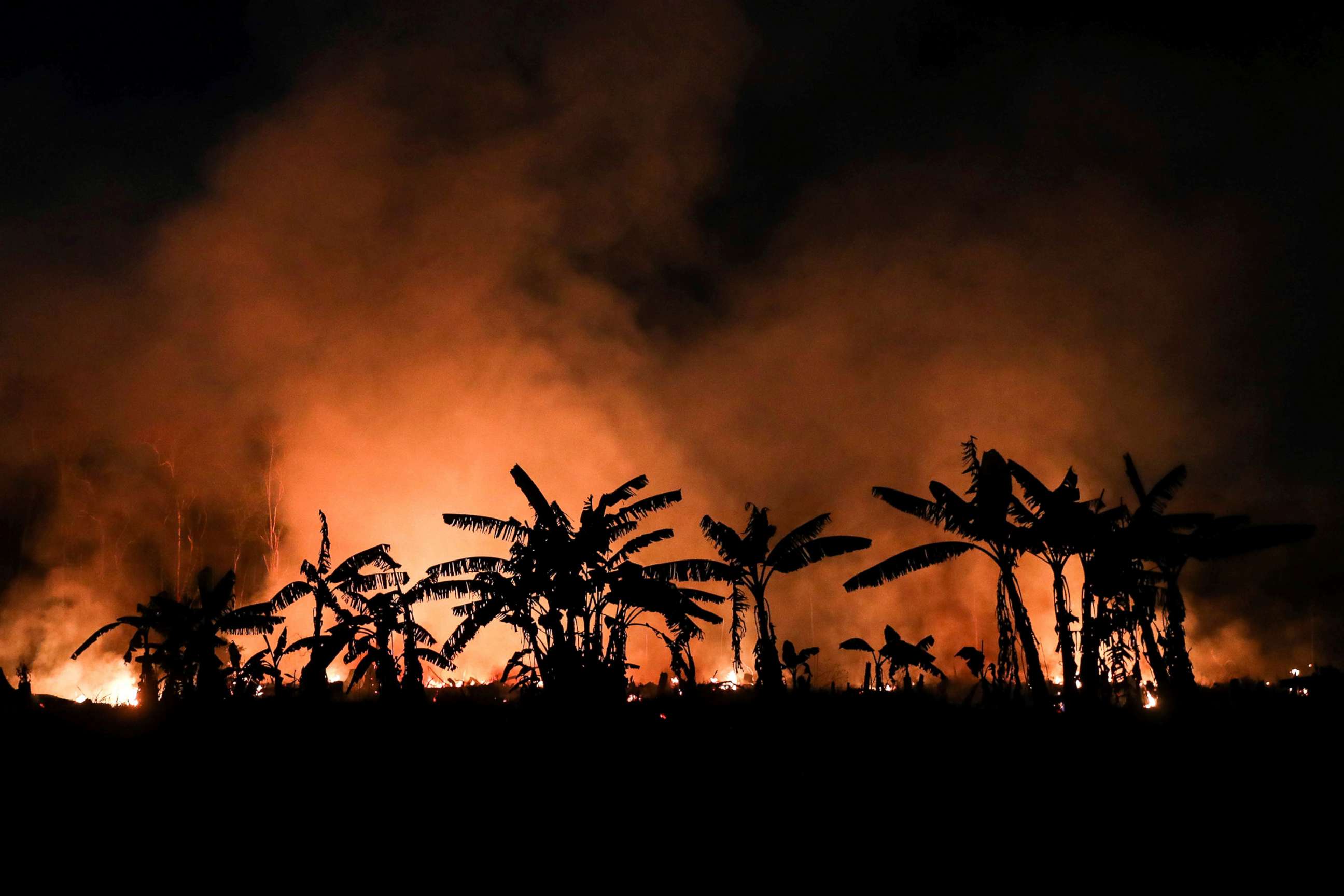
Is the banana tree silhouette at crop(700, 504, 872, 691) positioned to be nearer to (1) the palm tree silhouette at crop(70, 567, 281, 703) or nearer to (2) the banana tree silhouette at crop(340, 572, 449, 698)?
(2) the banana tree silhouette at crop(340, 572, 449, 698)

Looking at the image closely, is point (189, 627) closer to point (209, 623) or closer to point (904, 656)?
point (209, 623)

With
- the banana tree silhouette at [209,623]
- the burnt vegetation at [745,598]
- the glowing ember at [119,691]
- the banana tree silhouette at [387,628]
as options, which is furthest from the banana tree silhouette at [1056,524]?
the glowing ember at [119,691]

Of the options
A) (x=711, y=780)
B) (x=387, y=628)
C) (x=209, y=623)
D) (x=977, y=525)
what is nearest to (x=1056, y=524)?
(x=977, y=525)

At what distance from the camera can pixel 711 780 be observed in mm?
9547

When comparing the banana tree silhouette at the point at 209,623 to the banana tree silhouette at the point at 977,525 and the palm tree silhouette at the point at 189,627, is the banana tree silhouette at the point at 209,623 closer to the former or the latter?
the palm tree silhouette at the point at 189,627

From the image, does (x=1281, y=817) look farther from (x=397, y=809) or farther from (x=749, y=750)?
(x=397, y=809)

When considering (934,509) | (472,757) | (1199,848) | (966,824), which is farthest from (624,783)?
(934,509)

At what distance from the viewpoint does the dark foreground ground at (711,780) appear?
7.82m

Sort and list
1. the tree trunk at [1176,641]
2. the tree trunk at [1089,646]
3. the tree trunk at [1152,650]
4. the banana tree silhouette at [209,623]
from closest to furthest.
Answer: the tree trunk at [1089,646] < the tree trunk at [1176,641] < the tree trunk at [1152,650] < the banana tree silhouette at [209,623]

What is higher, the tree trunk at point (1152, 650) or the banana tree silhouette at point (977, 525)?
the banana tree silhouette at point (977, 525)

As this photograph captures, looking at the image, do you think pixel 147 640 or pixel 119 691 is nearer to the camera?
pixel 147 640

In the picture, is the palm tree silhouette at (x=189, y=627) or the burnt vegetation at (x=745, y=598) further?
the palm tree silhouette at (x=189, y=627)

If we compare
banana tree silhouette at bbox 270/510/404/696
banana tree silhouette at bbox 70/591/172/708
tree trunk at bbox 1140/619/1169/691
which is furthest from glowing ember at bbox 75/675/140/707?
tree trunk at bbox 1140/619/1169/691

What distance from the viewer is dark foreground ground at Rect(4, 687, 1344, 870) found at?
7824 millimetres
